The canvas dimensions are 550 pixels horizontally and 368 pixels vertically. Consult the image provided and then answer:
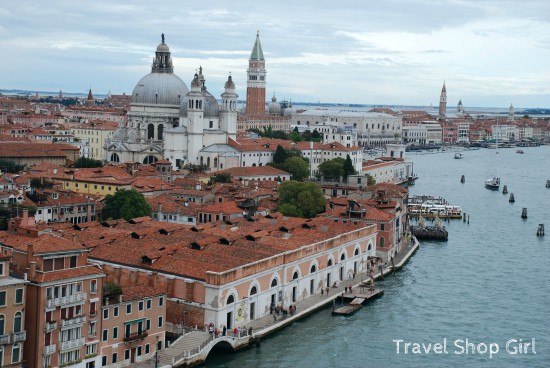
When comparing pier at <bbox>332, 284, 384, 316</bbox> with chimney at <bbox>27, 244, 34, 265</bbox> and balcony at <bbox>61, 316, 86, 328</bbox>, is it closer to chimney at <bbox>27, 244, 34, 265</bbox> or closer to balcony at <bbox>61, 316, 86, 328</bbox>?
balcony at <bbox>61, 316, 86, 328</bbox>

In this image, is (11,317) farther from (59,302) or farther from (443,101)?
(443,101)

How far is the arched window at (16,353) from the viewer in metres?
7.48

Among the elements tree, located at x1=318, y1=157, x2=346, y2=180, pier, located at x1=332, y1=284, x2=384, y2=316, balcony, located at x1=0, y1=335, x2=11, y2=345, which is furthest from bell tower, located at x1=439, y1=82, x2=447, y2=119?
balcony, located at x1=0, y1=335, x2=11, y2=345

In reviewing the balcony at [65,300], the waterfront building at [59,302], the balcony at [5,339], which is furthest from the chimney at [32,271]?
the balcony at [5,339]

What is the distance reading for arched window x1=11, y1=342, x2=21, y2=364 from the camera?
7484 mm

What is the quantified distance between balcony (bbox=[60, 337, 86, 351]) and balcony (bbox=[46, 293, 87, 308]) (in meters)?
0.37

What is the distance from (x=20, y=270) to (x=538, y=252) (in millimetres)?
11262

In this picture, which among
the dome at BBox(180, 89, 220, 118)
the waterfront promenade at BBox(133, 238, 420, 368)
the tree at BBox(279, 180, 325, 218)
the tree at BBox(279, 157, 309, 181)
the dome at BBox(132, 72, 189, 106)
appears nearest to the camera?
the waterfront promenade at BBox(133, 238, 420, 368)

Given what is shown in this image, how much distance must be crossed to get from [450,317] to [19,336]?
5863 mm

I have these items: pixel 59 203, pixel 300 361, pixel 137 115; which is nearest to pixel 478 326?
pixel 300 361

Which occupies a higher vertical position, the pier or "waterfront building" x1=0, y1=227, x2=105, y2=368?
"waterfront building" x1=0, y1=227, x2=105, y2=368

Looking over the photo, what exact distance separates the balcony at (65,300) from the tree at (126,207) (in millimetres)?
7118

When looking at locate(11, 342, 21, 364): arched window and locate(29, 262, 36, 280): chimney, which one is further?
locate(29, 262, 36, 280): chimney

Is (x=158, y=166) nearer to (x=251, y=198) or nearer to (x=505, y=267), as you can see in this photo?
(x=251, y=198)
